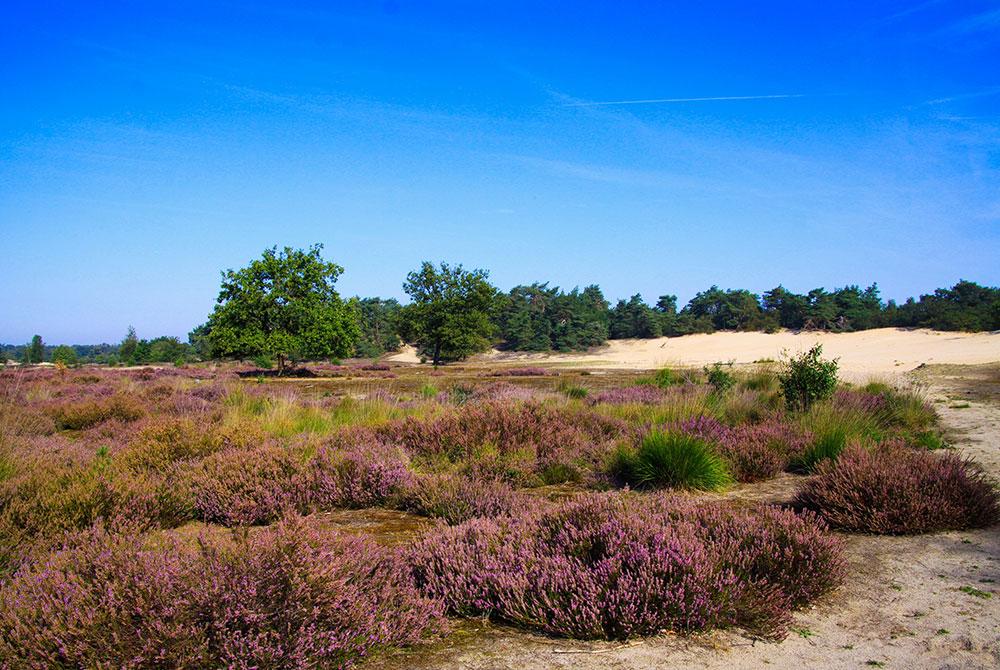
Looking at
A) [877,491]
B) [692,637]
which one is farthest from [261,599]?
[877,491]

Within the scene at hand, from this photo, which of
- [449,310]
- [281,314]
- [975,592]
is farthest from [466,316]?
[975,592]

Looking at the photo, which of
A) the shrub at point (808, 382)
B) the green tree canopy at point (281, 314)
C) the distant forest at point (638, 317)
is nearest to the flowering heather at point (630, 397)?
the shrub at point (808, 382)

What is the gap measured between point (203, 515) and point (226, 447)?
2098mm

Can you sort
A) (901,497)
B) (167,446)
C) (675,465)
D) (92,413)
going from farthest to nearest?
(92,413) → (167,446) → (675,465) → (901,497)

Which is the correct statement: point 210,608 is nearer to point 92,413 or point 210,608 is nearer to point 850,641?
point 850,641

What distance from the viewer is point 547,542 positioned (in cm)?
441

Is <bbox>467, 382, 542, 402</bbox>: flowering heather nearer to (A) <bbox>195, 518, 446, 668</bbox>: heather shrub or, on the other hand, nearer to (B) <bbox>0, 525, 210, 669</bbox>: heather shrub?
(A) <bbox>195, 518, 446, 668</bbox>: heather shrub

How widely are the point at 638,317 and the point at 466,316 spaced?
108 ft

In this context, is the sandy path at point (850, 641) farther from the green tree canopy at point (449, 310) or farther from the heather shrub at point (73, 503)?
the green tree canopy at point (449, 310)

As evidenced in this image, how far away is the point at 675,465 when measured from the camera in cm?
725

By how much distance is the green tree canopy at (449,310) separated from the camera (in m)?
45.3

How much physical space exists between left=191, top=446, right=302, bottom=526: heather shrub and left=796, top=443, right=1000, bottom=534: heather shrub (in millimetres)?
5144

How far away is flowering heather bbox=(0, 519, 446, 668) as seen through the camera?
9.46ft

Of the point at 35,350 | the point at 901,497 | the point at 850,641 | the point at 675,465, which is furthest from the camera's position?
the point at 35,350
